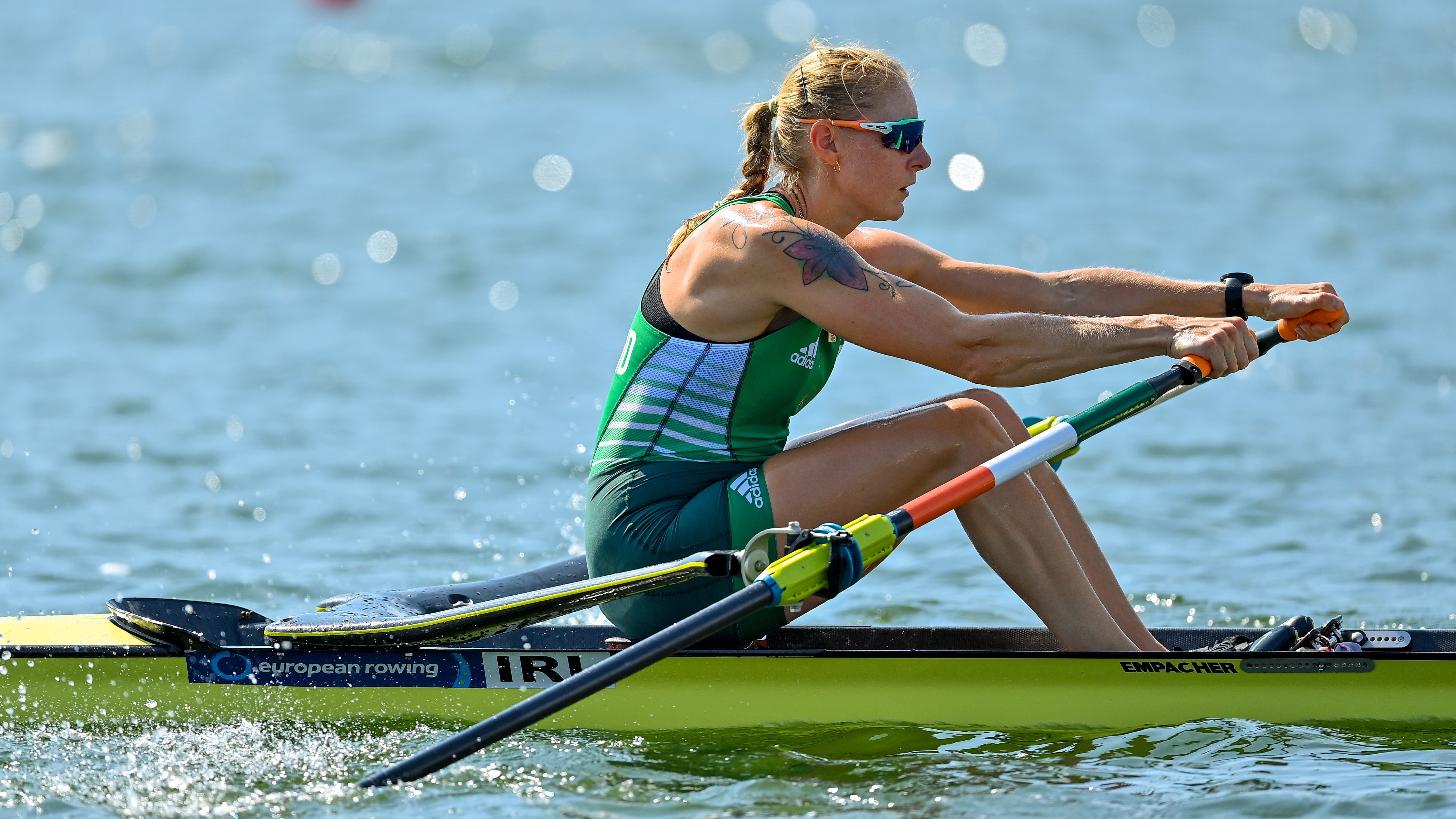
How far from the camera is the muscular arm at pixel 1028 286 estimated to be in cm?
536

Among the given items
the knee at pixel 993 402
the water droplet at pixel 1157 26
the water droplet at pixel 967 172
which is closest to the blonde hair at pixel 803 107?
the knee at pixel 993 402

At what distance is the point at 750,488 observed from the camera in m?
4.59

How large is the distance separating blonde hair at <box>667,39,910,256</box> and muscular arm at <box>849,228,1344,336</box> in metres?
0.59

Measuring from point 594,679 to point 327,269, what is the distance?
1159 cm

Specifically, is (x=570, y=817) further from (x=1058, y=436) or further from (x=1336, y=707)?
(x=1336, y=707)

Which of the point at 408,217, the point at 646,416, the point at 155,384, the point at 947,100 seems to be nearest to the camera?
the point at 646,416

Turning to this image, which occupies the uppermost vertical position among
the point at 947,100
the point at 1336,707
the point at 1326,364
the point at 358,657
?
the point at 947,100

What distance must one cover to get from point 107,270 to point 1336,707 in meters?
12.9

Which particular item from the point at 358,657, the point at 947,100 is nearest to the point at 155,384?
the point at 358,657

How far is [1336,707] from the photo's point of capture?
4.70 meters

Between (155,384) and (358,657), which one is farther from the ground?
(155,384)

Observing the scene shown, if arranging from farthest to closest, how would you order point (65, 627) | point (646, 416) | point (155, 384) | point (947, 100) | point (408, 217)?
point (947, 100), point (408, 217), point (155, 384), point (65, 627), point (646, 416)

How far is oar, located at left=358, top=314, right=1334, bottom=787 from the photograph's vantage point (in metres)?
4.13

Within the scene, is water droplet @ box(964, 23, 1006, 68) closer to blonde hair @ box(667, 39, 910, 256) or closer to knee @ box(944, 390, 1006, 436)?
blonde hair @ box(667, 39, 910, 256)
